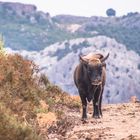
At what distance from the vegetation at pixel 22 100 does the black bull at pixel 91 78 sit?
3.31 ft

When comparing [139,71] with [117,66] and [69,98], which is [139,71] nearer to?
[117,66]

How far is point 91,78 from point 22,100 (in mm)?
2489

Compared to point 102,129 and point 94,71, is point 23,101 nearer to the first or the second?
point 94,71

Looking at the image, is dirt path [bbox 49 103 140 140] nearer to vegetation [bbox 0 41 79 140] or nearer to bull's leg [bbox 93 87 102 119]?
bull's leg [bbox 93 87 102 119]

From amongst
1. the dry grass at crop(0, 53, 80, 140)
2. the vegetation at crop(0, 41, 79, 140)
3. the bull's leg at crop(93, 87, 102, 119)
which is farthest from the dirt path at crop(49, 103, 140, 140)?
the vegetation at crop(0, 41, 79, 140)

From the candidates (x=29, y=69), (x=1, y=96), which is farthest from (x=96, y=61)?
(x=1, y=96)

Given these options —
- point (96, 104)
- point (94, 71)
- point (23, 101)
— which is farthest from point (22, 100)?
point (96, 104)

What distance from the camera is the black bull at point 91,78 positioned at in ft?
58.0

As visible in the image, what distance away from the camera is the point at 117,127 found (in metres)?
15.4

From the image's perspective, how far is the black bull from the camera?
1769 cm

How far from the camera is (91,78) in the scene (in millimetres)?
17672

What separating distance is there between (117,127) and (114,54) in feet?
602

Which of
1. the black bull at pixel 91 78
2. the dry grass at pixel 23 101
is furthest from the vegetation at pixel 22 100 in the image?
the black bull at pixel 91 78

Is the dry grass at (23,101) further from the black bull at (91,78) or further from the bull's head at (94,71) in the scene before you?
the bull's head at (94,71)
